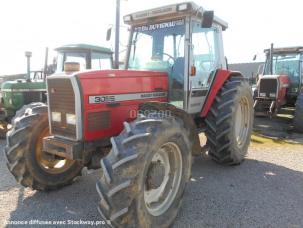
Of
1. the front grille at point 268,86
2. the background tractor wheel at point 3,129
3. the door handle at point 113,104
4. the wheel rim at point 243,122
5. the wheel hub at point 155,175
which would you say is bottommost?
the background tractor wheel at point 3,129

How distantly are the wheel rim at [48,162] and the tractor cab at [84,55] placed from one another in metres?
4.43

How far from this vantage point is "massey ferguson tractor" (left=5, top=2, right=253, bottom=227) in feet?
9.93

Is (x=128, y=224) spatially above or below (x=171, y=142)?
below

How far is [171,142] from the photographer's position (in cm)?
350

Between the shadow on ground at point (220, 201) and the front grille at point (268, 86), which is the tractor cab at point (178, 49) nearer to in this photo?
the shadow on ground at point (220, 201)

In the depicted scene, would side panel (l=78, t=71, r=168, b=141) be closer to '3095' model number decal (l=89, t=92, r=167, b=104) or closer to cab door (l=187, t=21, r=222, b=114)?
'3095' model number decal (l=89, t=92, r=167, b=104)

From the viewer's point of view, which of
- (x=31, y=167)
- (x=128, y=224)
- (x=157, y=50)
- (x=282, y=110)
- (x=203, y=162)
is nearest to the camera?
(x=128, y=224)

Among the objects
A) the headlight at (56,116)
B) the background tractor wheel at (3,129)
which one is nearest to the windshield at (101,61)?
the background tractor wheel at (3,129)

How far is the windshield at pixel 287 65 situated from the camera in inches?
432

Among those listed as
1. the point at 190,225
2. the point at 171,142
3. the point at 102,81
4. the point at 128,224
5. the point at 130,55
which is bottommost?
the point at 190,225

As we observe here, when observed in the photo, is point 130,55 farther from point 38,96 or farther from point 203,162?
point 38,96

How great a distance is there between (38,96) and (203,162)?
5407 mm

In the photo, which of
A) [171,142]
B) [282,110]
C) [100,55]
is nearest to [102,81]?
[171,142]

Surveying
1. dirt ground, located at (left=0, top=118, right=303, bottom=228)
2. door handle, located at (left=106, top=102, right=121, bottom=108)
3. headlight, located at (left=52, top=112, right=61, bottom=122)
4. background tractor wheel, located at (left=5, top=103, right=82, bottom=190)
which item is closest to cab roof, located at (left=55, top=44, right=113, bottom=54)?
dirt ground, located at (left=0, top=118, right=303, bottom=228)
